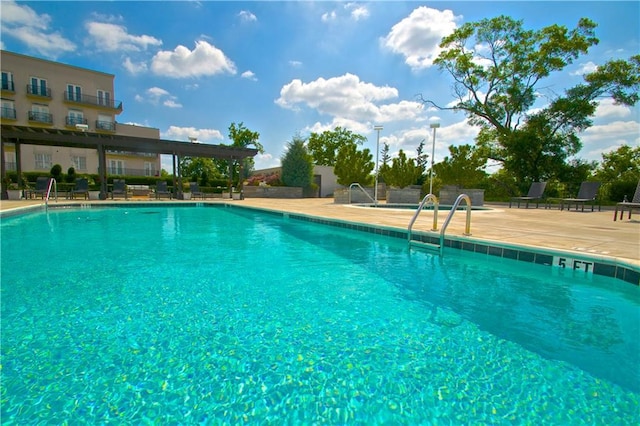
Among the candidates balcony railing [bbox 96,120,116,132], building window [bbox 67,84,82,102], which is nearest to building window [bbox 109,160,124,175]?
balcony railing [bbox 96,120,116,132]

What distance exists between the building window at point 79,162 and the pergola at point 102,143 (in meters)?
14.9

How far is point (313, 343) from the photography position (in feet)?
7.58

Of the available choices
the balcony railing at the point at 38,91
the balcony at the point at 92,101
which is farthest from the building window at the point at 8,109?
the balcony at the point at 92,101

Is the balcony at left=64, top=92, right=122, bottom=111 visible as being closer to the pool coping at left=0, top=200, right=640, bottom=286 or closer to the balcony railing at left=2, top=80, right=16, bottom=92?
the balcony railing at left=2, top=80, right=16, bottom=92

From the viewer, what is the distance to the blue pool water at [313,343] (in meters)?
1.64

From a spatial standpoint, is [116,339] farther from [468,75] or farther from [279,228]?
[468,75]

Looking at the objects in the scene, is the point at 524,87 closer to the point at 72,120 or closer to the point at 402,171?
the point at 402,171

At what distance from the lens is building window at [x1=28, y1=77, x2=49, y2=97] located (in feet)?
87.5

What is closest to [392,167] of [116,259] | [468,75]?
[468,75]

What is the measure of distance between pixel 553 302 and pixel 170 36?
58.9 feet

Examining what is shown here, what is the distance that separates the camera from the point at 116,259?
15.4ft

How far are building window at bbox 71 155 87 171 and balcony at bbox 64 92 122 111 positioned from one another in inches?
208

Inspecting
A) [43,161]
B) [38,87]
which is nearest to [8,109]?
[38,87]

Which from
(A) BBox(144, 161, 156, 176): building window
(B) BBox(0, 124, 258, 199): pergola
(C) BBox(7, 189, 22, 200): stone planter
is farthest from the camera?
(A) BBox(144, 161, 156, 176): building window
